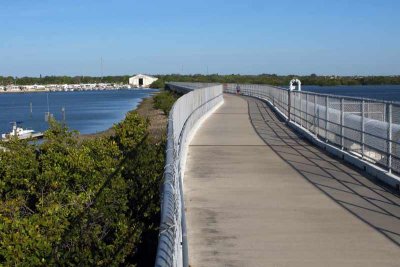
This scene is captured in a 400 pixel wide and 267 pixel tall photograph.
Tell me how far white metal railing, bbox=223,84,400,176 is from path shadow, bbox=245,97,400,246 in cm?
50

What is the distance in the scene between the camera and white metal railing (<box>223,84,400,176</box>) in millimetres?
13148

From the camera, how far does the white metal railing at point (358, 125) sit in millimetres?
13148

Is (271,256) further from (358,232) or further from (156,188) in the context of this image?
(156,188)

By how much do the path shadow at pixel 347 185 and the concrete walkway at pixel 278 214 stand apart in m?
0.02

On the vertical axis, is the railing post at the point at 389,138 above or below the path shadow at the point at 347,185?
above

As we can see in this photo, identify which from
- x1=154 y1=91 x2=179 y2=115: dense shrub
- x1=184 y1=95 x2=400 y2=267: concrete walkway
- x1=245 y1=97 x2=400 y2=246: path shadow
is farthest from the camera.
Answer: x1=154 y1=91 x2=179 y2=115: dense shrub

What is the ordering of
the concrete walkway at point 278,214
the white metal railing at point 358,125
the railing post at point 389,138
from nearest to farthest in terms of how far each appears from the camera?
the concrete walkway at point 278,214
the railing post at point 389,138
the white metal railing at point 358,125

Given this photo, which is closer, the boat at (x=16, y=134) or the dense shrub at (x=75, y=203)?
the dense shrub at (x=75, y=203)

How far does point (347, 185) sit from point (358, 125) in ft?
11.6

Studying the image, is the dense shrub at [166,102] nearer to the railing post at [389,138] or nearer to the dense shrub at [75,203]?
the dense shrub at [75,203]

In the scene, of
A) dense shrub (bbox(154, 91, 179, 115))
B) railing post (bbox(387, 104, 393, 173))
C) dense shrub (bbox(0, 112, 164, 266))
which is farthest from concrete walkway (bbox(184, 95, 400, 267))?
dense shrub (bbox(154, 91, 179, 115))

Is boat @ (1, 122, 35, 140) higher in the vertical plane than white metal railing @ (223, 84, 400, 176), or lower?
lower

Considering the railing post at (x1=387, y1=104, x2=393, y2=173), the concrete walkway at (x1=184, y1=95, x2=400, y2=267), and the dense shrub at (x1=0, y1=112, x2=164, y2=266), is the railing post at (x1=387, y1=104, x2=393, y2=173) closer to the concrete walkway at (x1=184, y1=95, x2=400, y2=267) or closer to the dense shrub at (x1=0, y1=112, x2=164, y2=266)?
the concrete walkway at (x1=184, y1=95, x2=400, y2=267)

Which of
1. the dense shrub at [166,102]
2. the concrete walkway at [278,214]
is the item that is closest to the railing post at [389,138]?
the concrete walkway at [278,214]
